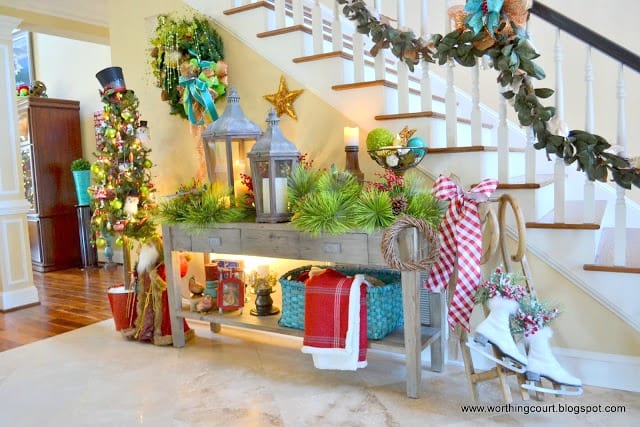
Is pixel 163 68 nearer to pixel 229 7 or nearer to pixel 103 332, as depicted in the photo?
pixel 229 7

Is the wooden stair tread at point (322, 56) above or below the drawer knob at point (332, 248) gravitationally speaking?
above

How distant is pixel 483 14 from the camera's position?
2.19 metres

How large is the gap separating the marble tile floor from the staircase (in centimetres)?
61

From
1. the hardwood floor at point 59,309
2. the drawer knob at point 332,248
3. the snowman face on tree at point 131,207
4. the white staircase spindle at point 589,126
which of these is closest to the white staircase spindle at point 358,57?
the drawer knob at point 332,248

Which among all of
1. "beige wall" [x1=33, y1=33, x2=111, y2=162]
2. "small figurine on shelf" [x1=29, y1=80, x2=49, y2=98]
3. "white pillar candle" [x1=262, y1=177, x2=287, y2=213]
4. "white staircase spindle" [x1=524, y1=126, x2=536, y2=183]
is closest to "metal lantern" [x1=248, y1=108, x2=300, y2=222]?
"white pillar candle" [x1=262, y1=177, x2=287, y2=213]

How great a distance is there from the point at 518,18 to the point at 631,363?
1.60 m

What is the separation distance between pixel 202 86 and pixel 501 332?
221cm

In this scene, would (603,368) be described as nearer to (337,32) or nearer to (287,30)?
(337,32)

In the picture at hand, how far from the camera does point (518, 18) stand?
7.30 ft

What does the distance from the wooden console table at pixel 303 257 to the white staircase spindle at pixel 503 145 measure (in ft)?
1.94

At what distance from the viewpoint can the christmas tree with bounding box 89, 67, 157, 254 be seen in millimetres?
3420

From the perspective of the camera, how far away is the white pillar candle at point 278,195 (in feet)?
8.25

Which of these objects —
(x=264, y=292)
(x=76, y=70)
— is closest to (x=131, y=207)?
(x=264, y=292)

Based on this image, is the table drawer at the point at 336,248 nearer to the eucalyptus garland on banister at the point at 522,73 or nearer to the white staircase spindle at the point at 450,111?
the white staircase spindle at the point at 450,111
